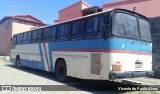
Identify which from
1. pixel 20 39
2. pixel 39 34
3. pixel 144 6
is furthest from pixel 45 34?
pixel 144 6

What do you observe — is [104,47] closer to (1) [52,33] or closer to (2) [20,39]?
(1) [52,33]

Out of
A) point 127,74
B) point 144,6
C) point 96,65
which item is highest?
point 144,6

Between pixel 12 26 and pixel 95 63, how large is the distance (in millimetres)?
30327

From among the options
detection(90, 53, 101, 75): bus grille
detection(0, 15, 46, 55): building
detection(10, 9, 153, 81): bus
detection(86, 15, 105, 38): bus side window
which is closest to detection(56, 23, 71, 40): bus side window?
detection(10, 9, 153, 81): bus

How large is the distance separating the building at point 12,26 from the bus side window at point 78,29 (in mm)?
28130

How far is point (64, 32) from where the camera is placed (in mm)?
11531

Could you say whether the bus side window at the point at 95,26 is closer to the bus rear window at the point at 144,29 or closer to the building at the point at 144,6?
the bus rear window at the point at 144,29

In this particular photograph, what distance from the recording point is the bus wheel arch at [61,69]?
1131cm

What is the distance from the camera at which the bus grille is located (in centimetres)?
879

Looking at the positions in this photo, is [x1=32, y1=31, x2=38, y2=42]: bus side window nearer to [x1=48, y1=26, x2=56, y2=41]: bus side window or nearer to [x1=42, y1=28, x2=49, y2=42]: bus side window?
[x1=42, y1=28, x2=49, y2=42]: bus side window

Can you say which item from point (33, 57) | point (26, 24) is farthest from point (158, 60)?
point (26, 24)

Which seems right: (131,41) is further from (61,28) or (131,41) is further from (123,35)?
(61,28)

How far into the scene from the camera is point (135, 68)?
356 inches

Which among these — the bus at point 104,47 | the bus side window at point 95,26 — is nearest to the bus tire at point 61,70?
the bus at point 104,47
